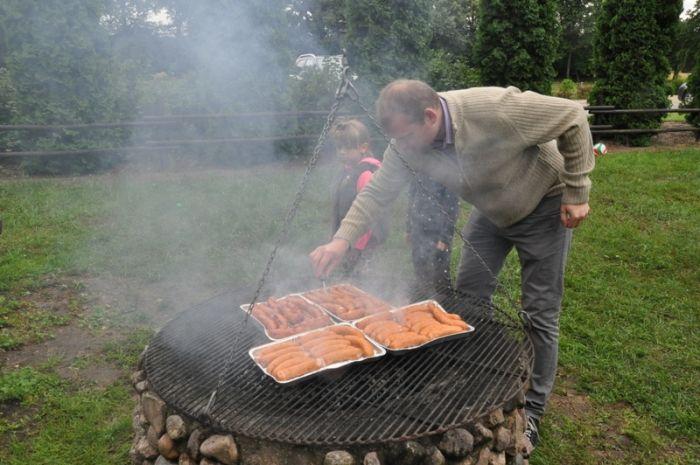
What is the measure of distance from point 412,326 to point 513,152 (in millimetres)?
1119

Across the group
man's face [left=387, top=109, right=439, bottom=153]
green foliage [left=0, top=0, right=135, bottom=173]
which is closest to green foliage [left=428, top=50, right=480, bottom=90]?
green foliage [left=0, top=0, right=135, bottom=173]

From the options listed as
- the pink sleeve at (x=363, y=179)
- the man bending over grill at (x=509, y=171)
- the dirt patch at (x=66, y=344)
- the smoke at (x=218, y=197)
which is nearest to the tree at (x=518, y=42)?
the smoke at (x=218, y=197)

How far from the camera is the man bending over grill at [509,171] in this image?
2598mm

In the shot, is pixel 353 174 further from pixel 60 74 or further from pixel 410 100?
pixel 60 74

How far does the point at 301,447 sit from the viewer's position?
2209 mm

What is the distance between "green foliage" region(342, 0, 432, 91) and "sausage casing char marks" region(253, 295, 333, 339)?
783 cm

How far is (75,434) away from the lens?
3.17m

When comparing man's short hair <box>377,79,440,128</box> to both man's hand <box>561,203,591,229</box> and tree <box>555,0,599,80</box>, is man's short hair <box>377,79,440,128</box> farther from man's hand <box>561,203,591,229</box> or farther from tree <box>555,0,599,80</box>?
tree <box>555,0,599,80</box>

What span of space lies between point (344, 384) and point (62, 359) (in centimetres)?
273

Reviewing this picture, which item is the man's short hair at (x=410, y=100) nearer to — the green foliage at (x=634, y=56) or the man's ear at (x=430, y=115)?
the man's ear at (x=430, y=115)

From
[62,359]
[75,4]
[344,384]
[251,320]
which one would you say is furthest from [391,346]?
[75,4]

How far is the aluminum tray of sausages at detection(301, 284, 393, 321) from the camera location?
307 cm

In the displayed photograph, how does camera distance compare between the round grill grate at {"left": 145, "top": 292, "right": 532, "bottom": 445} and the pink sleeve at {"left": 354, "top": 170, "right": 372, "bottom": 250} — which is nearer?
the round grill grate at {"left": 145, "top": 292, "right": 532, "bottom": 445}

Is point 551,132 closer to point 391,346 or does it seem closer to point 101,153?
point 391,346
